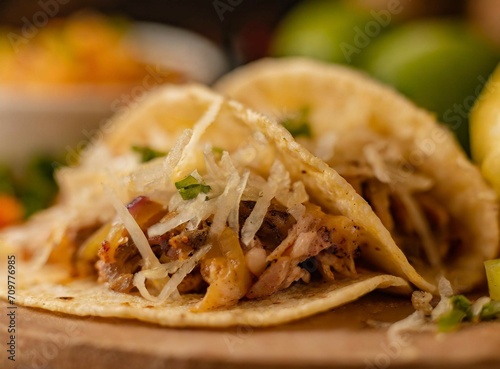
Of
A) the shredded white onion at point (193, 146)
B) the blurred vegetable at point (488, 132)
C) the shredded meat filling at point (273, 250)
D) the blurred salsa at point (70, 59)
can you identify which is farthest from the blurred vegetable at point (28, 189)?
the blurred vegetable at point (488, 132)

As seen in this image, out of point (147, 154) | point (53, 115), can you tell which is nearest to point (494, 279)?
point (147, 154)

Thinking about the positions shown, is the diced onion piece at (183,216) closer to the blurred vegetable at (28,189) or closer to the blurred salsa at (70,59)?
the blurred vegetable at (28,189)

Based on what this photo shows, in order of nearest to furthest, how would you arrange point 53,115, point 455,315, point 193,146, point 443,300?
point 455,315 → point 443,300 → point 193,146 → point 53,115

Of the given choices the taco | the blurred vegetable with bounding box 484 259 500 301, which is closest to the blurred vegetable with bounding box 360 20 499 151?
the taco

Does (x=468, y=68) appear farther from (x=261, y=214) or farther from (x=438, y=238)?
(x=261, y=214)

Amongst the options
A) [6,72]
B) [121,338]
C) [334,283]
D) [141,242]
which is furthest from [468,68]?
[6,72]

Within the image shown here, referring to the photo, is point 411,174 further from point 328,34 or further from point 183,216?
point 328,34
